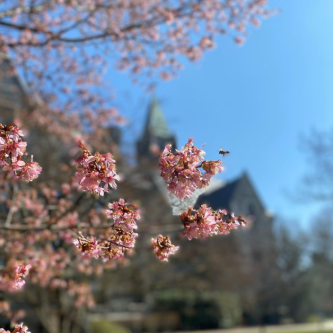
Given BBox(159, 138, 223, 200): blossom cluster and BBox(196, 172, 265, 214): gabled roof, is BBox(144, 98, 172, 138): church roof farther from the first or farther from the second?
BBox(159, 138, 223, 200): blossom cluster

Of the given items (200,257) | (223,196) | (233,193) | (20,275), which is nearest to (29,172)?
(20,275)

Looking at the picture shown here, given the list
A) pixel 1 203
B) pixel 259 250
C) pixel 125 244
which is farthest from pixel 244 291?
pixel 125 244

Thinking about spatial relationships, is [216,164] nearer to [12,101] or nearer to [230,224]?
[230,224]

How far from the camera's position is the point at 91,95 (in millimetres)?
10039

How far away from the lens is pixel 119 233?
7.43 feet

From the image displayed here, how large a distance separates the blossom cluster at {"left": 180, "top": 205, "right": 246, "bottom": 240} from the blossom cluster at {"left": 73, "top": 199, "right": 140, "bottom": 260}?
0.28 m

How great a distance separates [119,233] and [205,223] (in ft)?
1.55

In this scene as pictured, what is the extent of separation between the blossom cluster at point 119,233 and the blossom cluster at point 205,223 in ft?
0.90

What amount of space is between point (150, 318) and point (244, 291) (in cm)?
496

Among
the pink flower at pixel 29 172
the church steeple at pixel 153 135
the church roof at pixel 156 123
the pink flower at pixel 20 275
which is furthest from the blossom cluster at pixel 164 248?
the church roof at pixel 156 123

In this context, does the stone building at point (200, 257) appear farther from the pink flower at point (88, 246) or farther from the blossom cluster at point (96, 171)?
the blossom cluster at point (96, 171)

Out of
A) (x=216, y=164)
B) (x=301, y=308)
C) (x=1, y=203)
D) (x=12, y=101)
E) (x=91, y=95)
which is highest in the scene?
(x=12, y=101)

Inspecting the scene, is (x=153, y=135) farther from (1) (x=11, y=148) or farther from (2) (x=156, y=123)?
(1) (x=11, y=148)

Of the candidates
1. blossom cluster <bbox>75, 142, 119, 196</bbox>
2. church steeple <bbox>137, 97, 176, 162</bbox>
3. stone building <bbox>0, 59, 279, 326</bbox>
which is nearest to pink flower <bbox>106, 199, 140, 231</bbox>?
blossom cluster <bbox>75, 142, 119, 196</bbox>
